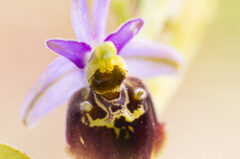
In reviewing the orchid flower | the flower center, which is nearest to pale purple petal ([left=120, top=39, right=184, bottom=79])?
the orchid flower

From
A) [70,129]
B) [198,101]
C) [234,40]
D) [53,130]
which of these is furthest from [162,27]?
[234,40]

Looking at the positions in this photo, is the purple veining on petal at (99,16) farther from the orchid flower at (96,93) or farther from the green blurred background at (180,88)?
the green blurred background at (180,88)

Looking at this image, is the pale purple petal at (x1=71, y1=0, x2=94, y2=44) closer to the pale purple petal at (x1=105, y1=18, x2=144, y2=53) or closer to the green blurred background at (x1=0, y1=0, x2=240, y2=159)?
the pale purple petal at (x1=105, y1=18, x2=144, y2=53)

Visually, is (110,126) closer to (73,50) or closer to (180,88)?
(73,50)

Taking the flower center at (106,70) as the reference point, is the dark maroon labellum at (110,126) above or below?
below

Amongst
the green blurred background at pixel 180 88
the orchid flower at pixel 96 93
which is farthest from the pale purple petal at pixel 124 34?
the green blurred background at pixel 180 88

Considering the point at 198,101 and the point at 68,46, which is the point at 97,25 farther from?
the point at 198,101

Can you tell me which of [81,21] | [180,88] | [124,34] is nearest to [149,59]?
[124,34]
